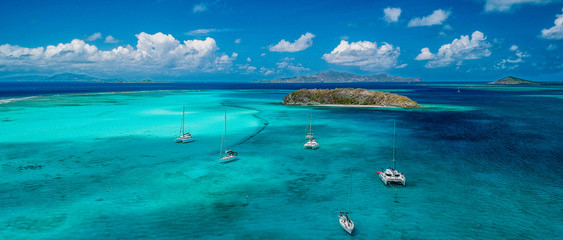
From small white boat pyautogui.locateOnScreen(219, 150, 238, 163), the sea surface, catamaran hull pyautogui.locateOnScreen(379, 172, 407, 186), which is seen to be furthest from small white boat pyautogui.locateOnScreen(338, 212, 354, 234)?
small white boat pyautogui.locateOnScreen(219, 150, 238, 163)

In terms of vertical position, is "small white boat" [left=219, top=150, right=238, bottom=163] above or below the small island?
below

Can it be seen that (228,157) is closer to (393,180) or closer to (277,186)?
(277,186)

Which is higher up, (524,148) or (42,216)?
(524,148)

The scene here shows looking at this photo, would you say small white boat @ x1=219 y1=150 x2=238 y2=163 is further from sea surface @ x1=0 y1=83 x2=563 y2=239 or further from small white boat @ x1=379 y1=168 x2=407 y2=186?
small white boat @ x1=379 y1=168 x2=407 y2=186

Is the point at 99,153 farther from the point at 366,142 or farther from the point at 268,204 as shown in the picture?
the point at 366,142

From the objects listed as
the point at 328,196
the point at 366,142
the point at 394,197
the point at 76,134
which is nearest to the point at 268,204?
the point at 328,196

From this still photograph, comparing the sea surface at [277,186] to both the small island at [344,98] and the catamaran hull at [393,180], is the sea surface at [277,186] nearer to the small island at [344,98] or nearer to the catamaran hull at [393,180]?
the catamaran hull at [393,180]

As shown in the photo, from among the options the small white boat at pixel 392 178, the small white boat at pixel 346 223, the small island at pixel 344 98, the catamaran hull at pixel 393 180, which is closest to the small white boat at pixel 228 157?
the small white boat at pixel 392 178

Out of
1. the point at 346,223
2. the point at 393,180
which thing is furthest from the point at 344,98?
the point at 346,223
